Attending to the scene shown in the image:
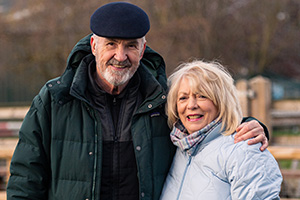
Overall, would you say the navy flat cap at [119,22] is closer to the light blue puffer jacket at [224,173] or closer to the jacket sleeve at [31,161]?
the jacket sleeve at [31,161]

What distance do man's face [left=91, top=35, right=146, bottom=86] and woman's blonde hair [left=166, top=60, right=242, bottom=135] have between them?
0.30 meters

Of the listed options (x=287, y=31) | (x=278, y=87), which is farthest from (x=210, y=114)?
(x=287, y=31)

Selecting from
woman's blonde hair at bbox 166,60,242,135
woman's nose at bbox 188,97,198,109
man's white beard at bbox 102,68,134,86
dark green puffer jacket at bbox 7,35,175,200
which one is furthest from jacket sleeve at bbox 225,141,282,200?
man's white beard at bbox 102,68,134,86

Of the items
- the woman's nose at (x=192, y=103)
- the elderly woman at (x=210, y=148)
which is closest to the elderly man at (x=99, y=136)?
the elderly woman at (x=210, y=148)

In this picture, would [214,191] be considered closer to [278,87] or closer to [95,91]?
[95,91]

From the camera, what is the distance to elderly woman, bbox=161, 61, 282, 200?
2053 millimetres

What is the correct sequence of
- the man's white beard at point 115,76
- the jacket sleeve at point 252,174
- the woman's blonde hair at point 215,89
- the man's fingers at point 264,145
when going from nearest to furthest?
the jacket sleeve at point 252,174 → the man's fingers at point 264,145 → the woman's blonde hair at point 215,89 → the man's white beard at point 115,76

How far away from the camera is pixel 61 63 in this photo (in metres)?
16.4

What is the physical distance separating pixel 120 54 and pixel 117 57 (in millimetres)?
26

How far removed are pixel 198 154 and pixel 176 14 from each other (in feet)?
48.0

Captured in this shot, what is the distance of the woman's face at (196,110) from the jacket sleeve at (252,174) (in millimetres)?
284

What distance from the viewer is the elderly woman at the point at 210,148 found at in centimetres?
205

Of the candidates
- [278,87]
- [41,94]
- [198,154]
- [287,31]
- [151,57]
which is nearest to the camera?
[198,154]

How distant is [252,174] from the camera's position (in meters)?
2.03
